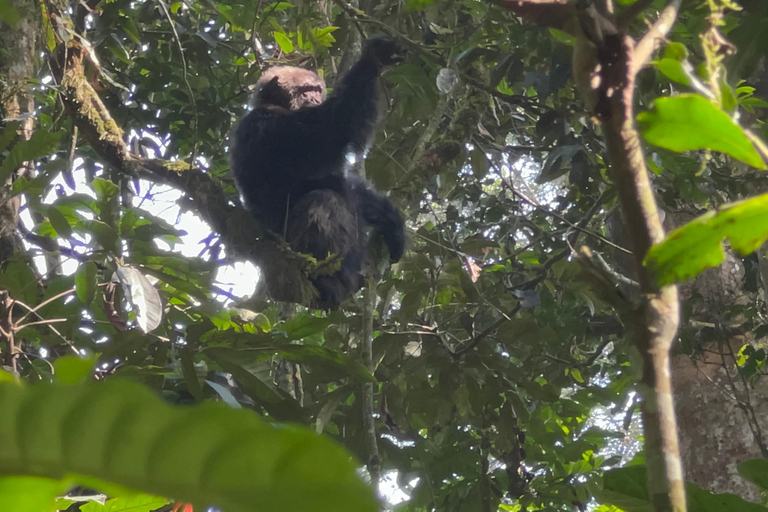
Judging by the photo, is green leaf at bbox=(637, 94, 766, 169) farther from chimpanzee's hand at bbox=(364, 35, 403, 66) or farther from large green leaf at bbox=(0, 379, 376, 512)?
chimpanzee's hand at bbox=(364, 35, 403, 66)

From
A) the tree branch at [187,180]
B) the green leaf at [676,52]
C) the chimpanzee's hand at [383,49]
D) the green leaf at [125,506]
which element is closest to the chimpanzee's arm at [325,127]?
the chimpanzee's hand at [383,49]

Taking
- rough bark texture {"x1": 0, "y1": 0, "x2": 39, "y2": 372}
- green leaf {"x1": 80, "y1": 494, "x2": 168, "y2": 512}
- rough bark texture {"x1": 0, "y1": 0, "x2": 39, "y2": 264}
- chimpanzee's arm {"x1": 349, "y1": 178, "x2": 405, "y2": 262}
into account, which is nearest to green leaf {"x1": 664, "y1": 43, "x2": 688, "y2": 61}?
green leaf {"x1": 80, "y1": 494, "x2": 168, "y2": 512}

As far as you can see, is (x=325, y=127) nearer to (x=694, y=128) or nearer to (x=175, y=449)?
(x=694, y=128)

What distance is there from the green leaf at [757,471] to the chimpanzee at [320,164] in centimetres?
305

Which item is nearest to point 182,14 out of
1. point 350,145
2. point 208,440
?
point 350,145

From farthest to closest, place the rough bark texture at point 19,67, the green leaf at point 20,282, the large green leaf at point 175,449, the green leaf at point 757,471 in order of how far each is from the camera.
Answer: the rough bark texture at point 19,67 → the green leaf at point 20,282 → the green leaf at point 757,471 → the large green leaf at point 175,449

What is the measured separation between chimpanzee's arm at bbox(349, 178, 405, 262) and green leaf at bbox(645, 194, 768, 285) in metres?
3.75

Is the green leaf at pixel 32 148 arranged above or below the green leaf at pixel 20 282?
above

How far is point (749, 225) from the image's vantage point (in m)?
0.60

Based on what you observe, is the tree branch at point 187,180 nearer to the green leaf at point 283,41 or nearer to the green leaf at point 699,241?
the green leaf at point 283,41

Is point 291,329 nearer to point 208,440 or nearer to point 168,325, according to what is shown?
point 168,325

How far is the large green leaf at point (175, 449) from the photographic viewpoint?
0.34 meters

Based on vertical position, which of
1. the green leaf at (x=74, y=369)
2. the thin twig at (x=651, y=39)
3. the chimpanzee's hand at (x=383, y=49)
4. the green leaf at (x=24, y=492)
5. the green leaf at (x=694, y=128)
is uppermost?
the chimpanzee's hand at (x=383, y=49)

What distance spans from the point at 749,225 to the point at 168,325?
248cm
